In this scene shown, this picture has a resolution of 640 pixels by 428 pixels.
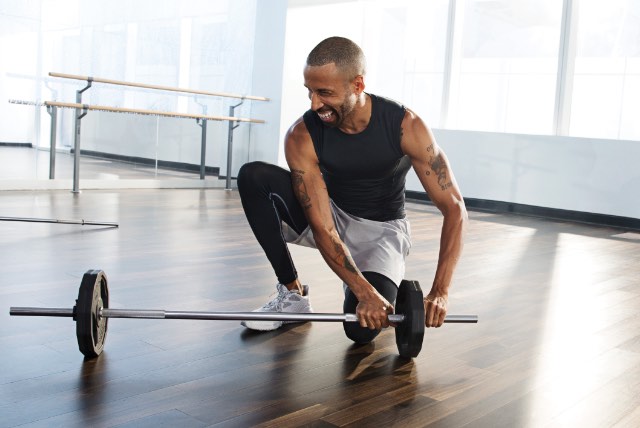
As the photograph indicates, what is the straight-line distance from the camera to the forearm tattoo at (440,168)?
1.74 metres

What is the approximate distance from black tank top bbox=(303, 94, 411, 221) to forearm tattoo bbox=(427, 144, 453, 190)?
0.09 meters

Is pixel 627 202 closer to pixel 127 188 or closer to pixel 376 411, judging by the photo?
pixel 127 188

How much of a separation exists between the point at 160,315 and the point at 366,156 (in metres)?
0.62

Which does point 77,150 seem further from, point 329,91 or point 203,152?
point 329,91

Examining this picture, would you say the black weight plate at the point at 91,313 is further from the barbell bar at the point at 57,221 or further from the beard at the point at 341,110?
the barbell bar at the point at 57,221

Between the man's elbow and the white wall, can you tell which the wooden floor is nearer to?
the man's elbow

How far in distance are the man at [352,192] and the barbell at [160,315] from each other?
45 mm

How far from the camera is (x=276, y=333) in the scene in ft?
6.31

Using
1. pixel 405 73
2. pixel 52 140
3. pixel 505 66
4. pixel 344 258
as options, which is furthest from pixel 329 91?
pixel 405 73

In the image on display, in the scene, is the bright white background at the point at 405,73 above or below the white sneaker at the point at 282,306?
above

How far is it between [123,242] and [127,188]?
92.6 inches

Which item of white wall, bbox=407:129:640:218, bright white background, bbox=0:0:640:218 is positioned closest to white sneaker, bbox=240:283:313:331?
bright white background, bbox=0:0:640:218

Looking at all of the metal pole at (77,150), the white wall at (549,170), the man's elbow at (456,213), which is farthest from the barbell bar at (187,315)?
the white wall at (549,170)

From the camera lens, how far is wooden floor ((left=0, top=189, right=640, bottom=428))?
4.57ft
